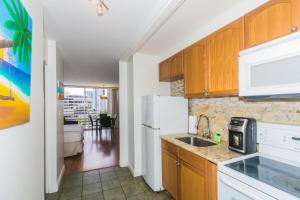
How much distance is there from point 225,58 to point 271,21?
1.59ft

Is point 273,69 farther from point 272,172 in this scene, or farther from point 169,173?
point 169,173

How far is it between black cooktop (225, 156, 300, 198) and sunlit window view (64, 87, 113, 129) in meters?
8.43

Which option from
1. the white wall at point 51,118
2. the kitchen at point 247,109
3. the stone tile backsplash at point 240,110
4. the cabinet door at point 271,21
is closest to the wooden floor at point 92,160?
the white wall at point 51,118

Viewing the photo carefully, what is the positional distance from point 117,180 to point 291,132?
2669 mm

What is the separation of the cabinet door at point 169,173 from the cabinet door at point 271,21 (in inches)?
64.8

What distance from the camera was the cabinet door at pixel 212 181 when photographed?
1438mm

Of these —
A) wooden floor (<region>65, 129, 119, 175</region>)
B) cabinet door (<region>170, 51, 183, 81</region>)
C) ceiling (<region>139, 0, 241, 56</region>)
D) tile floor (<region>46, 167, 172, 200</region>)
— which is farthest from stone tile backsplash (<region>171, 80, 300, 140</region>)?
wooden floor (<region>65, 129, 119, 175</region>)

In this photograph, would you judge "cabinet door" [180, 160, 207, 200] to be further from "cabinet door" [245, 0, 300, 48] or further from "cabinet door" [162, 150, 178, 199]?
"cabinet door" [245, 0, 300, 48]

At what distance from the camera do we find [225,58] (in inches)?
66.0

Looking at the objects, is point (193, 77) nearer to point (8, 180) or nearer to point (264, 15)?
point (264, 15)

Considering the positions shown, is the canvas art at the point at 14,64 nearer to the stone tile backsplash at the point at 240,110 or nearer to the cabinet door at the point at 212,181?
the cabinet door at the point at 212,181

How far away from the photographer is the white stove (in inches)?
39.4

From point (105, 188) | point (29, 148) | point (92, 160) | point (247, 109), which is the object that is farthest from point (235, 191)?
point (92, 160)

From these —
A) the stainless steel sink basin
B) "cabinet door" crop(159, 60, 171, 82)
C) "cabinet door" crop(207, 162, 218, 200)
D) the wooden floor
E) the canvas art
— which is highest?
"cabinet door" crop(159, 60, 171, 82)
